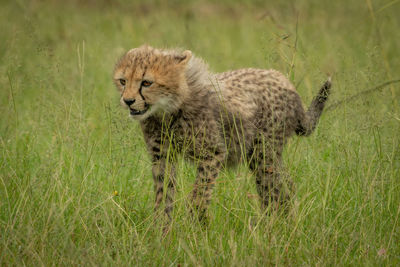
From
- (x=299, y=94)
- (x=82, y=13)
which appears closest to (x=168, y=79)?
(x=299, y=94)

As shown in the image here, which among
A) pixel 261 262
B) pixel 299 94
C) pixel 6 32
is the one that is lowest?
pixel 261 262

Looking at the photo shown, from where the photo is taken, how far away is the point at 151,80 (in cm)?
289

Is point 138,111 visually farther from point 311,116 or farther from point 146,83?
point 311,116

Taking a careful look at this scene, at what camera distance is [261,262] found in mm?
2375

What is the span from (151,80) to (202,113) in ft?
1.35

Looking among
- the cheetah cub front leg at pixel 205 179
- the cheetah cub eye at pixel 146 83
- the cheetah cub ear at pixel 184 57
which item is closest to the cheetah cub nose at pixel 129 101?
the cheetah cub eye at pixel 146 83

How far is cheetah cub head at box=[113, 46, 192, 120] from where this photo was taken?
2.88 metres

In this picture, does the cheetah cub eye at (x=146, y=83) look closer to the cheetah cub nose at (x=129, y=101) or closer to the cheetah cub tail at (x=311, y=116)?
the cheetah cub nose at (x=129, y=101)

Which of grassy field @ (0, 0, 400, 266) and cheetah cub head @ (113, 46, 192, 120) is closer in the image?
grassy field @ (0, 0, 400, 266)

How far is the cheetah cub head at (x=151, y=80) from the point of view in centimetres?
288

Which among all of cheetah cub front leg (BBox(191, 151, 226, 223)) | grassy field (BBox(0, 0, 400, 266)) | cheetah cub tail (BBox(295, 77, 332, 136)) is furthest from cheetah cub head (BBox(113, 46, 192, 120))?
cheetah cub tail (BBox(295, 77, 332, 136))

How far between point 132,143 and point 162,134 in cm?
28

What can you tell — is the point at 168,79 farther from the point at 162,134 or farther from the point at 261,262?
the point at 261,262

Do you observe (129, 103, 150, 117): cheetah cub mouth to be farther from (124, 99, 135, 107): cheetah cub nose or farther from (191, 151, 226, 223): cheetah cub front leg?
(191, 151, 226, 223): cheetah cub front leg
